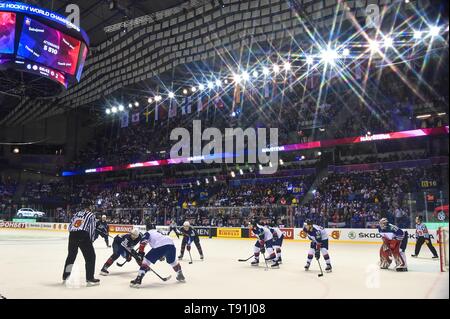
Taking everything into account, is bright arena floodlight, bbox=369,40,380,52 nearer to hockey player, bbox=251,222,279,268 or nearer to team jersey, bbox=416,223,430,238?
team jersey, bbox=416,223,430,238

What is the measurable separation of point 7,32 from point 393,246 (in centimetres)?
1413

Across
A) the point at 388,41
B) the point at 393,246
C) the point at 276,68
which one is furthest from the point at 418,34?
the point at 393,246

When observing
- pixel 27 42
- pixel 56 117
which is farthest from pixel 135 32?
pixel 56 117

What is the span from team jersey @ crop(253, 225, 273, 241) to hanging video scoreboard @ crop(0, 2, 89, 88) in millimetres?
9904

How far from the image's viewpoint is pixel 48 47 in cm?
1542

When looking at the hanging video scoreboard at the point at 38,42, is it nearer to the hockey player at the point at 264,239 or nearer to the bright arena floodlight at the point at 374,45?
the hockey player at the point at 264,239

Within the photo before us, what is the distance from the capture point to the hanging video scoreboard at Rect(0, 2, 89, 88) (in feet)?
47.8

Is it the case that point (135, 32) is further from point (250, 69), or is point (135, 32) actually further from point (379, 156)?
point (379, 156)

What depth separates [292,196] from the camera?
28109 mm

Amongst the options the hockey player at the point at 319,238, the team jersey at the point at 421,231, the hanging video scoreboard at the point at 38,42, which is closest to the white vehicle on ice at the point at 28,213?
the hanging video scoreboard at the point at 38,42

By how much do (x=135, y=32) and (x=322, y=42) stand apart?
10.5m

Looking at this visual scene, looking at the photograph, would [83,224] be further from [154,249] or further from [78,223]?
[154,249]

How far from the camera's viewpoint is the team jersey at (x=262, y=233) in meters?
11.3

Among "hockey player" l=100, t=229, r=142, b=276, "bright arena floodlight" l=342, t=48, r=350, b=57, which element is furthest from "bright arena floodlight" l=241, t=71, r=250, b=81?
"hockey player" l=100, t=229, r=142, b=276
